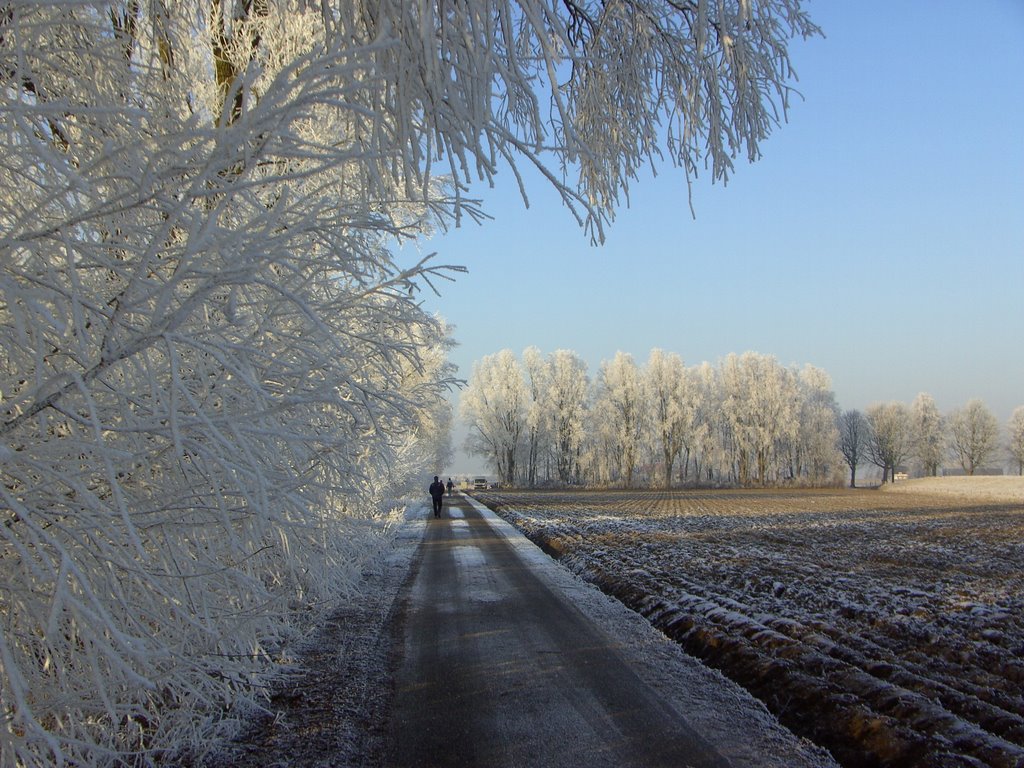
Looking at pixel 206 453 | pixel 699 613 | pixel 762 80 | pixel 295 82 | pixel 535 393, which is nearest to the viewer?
pixel 295 82

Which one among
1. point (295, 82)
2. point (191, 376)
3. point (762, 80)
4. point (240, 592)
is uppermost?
point (762, 80)

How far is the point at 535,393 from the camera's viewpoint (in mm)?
70688

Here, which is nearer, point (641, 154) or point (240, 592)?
point (240, 592)

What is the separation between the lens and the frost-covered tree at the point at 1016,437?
3474 inches

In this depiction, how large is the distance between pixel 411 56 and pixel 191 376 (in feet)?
5.51

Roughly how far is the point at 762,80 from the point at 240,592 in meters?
4.68

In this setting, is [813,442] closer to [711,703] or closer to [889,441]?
[889,441]

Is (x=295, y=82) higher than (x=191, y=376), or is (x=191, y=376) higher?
(x=295, y=82)

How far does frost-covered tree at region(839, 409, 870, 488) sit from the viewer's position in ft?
295

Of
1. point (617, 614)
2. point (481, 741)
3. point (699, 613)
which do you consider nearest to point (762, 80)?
point (481, 741)

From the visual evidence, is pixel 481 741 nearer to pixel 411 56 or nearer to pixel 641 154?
pixel 411 56

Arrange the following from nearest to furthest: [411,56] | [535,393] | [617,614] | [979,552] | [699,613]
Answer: [411,56], [699,613], [617,614], [979,552], [535,393]

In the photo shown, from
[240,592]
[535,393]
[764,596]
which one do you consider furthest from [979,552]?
[535,393]

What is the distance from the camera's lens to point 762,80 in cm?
466
